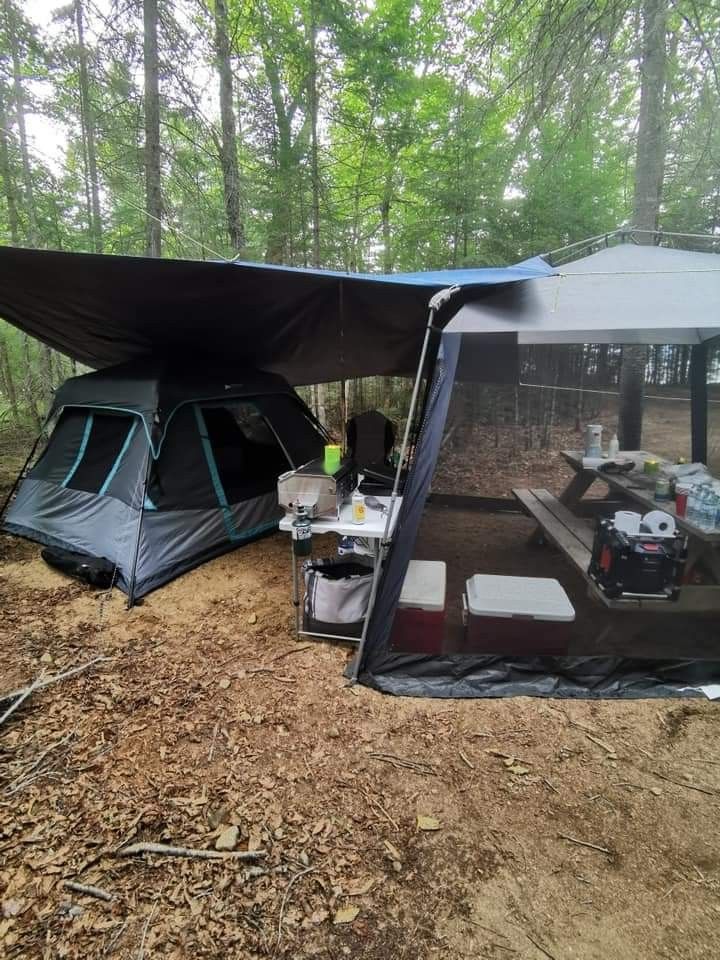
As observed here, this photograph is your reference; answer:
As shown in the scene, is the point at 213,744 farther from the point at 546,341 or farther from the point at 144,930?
the point at 546,341

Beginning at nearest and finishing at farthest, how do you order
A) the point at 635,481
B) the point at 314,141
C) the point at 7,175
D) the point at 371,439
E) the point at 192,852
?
the point at 192,852, the point at 635,481, the point at 371,439, the point at 7,175, the point at 314,141

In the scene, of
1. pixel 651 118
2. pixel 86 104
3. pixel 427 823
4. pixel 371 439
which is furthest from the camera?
pixel 86 104

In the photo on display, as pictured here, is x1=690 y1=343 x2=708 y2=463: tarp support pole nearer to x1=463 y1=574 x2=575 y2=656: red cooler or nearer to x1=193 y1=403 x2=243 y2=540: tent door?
x1=463 y1=574 x2=575 y2=656: red cooler

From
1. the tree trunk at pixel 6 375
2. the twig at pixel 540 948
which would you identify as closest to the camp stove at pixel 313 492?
the twig at pixel 540 948

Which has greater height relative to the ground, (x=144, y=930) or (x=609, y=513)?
(x=609, y=513)

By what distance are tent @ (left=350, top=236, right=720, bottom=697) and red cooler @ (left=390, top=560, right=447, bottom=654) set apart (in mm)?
51

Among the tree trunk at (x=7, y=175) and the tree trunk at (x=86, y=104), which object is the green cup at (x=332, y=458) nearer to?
the tree trunk at (x=86, y=104)

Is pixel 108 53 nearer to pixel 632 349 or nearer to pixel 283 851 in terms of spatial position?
pixel 632 349

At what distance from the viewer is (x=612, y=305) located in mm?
2381

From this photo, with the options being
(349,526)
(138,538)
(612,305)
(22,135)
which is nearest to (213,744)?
(349,526)

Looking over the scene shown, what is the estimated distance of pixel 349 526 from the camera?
91.1 inches

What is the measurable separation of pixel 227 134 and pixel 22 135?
8.53ft

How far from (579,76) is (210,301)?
10.5 ft

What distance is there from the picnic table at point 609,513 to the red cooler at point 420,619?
2.57 ft
